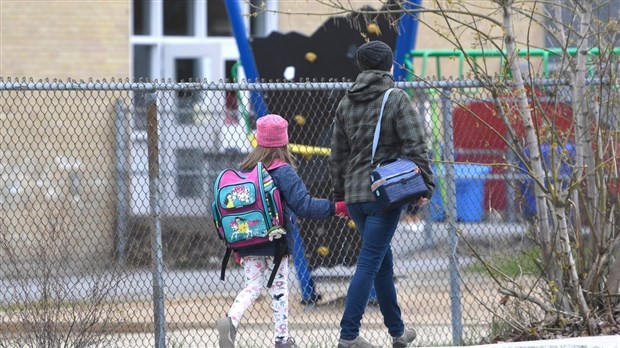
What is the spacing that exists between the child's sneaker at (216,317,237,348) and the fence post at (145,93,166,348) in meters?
0.87

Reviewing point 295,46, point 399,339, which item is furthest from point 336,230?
point 399,339

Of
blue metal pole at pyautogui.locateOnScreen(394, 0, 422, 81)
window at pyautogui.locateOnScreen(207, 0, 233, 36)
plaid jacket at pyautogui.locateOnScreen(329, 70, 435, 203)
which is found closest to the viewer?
plaid jacket at pyautogui.locateOnScreen(329, 70, 435, 203)

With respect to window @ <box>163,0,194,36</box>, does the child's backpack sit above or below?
below

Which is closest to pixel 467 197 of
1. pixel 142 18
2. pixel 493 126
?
pixel 493 126

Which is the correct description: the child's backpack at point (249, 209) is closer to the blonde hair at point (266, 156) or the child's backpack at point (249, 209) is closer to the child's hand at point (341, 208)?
the blonde hair at point (266, 156)

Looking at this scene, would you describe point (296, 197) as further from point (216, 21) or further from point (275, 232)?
point (216, 21)

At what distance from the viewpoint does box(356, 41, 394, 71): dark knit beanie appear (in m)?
6.64

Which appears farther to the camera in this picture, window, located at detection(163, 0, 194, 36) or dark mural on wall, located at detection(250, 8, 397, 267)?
window, located at detection(163, 0, 194, 36)

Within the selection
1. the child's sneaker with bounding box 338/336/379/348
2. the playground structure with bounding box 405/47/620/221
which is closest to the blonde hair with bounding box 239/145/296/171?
the playground structure with bounding box 405/47/620/221

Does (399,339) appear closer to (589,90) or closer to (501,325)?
(501,325)

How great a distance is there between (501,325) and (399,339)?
1.13 meters

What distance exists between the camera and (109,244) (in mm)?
8625

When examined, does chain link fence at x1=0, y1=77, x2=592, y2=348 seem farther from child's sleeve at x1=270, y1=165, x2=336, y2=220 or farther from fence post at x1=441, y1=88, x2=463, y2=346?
child's sleeve at x1=270, y1=165, x2=336, y2=220

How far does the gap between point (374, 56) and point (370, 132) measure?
452mm
